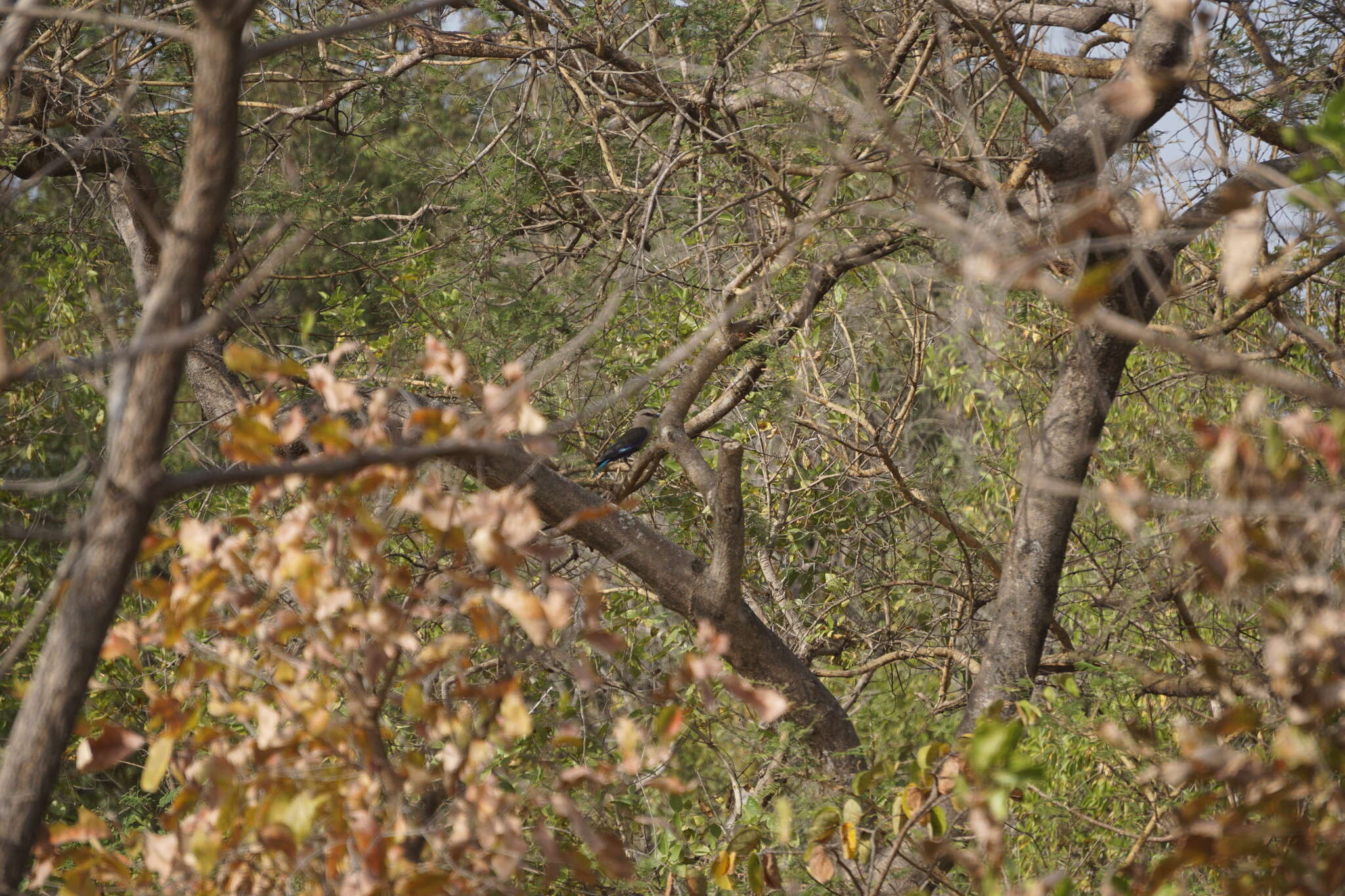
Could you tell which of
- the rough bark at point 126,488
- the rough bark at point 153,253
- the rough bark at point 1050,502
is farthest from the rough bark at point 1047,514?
the rough bark at point 126,488

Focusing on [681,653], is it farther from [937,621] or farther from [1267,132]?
[1267,132]

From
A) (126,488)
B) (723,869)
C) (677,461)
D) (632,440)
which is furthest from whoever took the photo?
(632,440)

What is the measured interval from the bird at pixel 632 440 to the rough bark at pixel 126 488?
9.80 ft

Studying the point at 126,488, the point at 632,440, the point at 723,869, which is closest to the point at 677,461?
the point at 632,440

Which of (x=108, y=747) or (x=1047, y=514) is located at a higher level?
(x=108, y=747)

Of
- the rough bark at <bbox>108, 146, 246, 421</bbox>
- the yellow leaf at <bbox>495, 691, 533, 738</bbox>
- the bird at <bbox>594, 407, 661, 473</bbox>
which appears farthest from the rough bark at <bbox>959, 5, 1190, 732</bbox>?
the rough bark at <bbox>108, 146, 246, 421</bbox>

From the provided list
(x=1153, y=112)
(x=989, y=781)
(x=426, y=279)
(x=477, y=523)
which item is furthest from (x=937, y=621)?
(x=477, y=523)

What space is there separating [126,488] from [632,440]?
11.7ft

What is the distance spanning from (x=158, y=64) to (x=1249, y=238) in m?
4.29

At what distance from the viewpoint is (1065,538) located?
3.75m

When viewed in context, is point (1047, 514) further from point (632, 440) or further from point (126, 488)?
point (126, 488)

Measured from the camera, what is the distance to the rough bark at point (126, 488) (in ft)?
4.64

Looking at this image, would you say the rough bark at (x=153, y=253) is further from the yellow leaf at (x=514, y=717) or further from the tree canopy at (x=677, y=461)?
the yellow leaf at (x=514, y=717)

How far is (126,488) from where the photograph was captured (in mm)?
1396
